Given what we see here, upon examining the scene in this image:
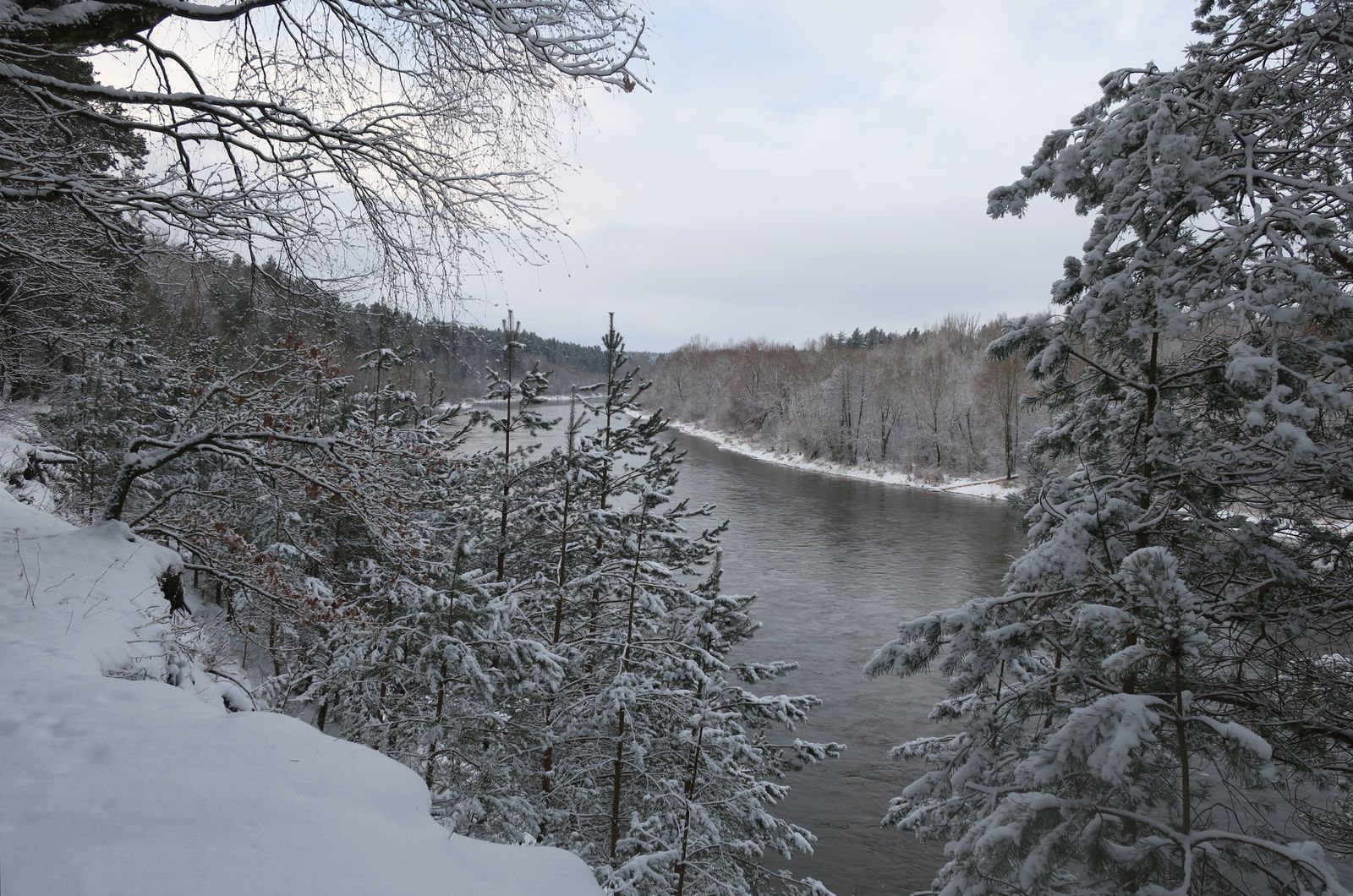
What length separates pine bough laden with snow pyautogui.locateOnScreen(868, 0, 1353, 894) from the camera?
3.40m

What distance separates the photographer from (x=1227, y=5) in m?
5.46

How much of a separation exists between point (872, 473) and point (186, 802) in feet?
148

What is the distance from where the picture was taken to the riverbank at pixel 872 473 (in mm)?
37969

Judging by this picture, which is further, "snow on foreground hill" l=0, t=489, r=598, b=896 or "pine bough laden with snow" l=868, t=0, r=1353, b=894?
"pine bough laden with snow" l=868, t=0, r=1353, b=894

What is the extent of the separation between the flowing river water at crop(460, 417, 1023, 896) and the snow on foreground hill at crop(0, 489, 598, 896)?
8.74 meters

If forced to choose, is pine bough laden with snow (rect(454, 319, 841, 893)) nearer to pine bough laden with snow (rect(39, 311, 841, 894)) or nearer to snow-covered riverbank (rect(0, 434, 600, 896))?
pine bough laden with snow (rect(39, 311, 841, 894))

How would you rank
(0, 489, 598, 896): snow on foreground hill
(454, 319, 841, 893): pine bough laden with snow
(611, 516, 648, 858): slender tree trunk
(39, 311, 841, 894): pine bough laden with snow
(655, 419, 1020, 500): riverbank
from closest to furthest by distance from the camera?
1. (0, 489, 598, 896): snow on foreground hill
2. (39, 311, 841, 894): pine bough laden with snow
3. (454, 319, 841, 893): pine bough laden with snow
4. (611, 516, 648, 858): slender tree trunk
5. (655, 419, 1020, 500): riverbank

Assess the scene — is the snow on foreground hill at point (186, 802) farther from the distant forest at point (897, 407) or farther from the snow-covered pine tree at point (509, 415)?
the distant forest at point (897, 407)

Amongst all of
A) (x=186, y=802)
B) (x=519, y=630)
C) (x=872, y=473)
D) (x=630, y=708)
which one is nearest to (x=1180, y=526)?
(x=630, y=708)

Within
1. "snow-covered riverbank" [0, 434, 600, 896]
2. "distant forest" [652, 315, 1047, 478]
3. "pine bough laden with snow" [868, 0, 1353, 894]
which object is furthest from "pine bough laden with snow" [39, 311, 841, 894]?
"distant forest" [652, 315, 1047, 478]

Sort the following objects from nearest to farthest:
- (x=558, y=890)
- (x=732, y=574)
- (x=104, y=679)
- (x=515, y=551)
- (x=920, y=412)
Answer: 1. (x=558, y=890)
2. (x=104, y=679)
3. (x=515, y=551)
4. (x=732, y=574)
5. (x=920, y=412)

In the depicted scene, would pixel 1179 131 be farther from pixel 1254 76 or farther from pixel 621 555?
pixel 621 555

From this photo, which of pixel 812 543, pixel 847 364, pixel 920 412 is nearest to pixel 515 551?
pixel 812 543

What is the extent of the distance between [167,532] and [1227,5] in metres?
10.4
